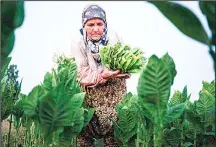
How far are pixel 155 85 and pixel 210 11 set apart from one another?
0.31m

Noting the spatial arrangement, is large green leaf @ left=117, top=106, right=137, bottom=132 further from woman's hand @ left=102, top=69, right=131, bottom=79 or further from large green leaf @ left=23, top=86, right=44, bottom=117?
large green leaf @ left=23, top=86, right=44, bottom=117

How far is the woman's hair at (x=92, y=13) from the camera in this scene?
3.81ft

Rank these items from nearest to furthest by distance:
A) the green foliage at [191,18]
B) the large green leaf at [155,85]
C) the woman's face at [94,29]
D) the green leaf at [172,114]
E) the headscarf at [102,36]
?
the green foliage at [191,18] < the large green leaf at [155,85] < the green leaf at [172,114] < the headscarf at [102,36] < the woman's face at [94,29]

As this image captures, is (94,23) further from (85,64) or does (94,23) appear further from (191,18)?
(191,18)

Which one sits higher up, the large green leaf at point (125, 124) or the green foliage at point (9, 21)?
the green foliage at point (9, 21)

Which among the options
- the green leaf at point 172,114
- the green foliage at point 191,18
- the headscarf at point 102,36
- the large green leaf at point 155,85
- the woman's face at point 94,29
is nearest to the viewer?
the green foliage at point 191,18

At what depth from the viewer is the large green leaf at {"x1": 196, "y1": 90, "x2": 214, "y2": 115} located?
123 cm

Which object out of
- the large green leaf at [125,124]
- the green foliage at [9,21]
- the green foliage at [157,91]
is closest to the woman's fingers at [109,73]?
the large green leaf at [125,124]

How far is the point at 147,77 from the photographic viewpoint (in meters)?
0.98

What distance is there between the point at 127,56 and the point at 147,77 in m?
0.26

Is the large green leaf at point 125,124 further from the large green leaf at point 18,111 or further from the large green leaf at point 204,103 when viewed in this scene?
the large green leaf at point 18,111

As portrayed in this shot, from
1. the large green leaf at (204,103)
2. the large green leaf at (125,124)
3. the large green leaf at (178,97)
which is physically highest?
the large green leaf at (178,97)

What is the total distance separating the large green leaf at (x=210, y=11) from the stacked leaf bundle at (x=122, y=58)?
0.48 meters

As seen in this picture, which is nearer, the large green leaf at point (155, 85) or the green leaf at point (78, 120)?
the large green leaf at point (155, 85)
